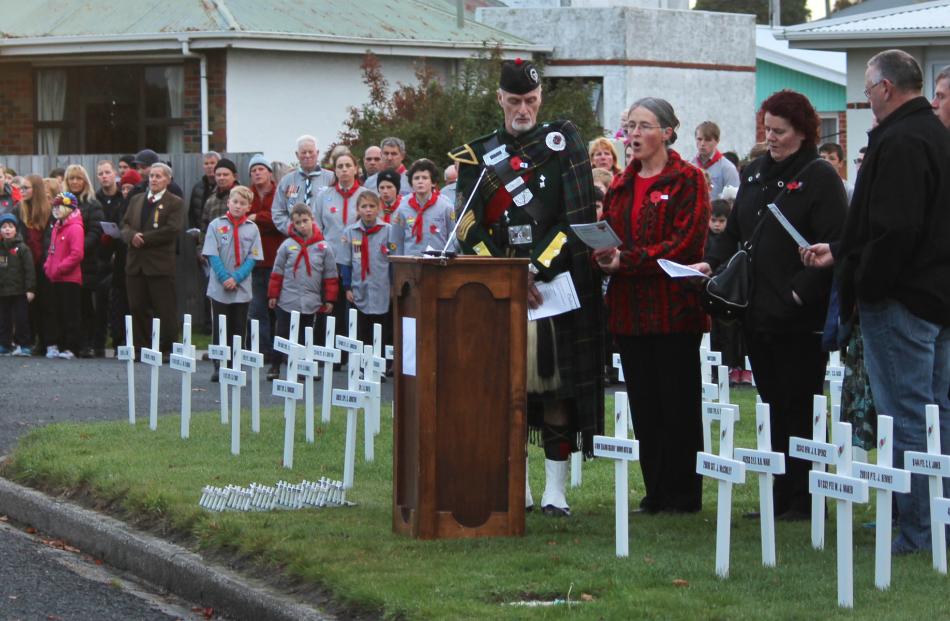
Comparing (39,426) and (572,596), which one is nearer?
(572,596)

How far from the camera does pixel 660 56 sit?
30.8 meters

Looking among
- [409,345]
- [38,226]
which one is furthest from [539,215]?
[38,226]

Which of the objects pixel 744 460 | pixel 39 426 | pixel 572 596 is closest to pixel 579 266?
pixel 744 460

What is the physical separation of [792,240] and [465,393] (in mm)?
1881

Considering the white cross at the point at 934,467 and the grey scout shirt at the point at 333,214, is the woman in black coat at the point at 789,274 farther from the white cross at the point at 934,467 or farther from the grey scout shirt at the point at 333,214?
the grey scout shirt at the point at 333,214

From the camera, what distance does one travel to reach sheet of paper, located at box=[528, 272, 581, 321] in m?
8.45

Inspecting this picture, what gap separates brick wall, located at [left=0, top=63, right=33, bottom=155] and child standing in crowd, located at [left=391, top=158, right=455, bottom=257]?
13338 mm

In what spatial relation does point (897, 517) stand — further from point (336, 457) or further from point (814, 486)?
point (336, 457)

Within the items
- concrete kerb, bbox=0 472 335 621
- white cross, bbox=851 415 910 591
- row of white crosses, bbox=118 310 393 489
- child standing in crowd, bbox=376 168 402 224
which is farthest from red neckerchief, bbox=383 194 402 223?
white cross, bbox=851 415 910 591

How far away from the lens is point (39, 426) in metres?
13.2

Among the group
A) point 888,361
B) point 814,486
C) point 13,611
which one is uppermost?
point 888,361

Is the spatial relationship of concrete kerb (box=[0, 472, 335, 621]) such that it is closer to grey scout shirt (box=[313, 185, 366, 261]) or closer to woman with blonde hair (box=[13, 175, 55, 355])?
grey scout shirt (box=[313, 185, 366, 261])

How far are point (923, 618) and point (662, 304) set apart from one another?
2.79m

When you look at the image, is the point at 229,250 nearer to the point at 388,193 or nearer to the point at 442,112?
the point at 388,193
